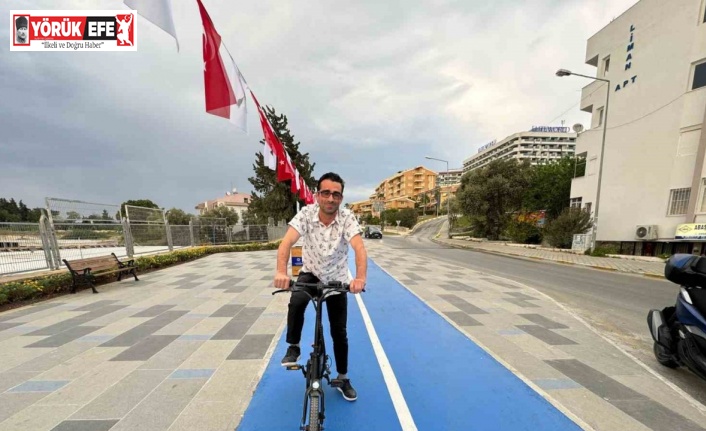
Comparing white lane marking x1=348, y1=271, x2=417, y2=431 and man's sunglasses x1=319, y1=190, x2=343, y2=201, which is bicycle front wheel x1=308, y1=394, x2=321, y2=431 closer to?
white lane marking x1=348, y1=271, x2=417, y2=431

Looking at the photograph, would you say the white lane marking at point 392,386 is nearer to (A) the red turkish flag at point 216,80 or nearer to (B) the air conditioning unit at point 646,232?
(A) the red turkish flag at point 216,80

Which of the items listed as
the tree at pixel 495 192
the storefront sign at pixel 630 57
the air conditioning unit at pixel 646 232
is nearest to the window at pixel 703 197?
the air conditioning unit at pixel 646 232

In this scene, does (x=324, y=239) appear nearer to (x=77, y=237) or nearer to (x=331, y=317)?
(x=331, y=317)

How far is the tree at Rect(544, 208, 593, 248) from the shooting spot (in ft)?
55.1

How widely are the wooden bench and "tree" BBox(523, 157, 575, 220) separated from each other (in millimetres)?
31448

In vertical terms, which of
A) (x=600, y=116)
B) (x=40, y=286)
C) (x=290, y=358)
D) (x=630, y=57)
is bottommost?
(x=40, y=286)

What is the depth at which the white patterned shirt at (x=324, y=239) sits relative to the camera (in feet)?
8.13

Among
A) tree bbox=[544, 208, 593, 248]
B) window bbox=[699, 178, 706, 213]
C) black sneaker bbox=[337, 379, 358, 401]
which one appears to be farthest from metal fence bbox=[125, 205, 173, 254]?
window bbox=[699, 178, 706, 213]

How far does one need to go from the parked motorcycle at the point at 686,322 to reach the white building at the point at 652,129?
14.6 m

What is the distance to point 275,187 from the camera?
27125mm

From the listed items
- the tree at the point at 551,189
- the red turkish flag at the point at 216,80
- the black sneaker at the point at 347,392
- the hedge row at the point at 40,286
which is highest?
the tree at the point at 551,189

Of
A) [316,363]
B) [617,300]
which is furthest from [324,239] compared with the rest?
[617,300]

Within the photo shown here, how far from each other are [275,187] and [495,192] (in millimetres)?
20701

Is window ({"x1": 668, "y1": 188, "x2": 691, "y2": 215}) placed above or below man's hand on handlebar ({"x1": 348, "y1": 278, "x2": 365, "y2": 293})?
above
